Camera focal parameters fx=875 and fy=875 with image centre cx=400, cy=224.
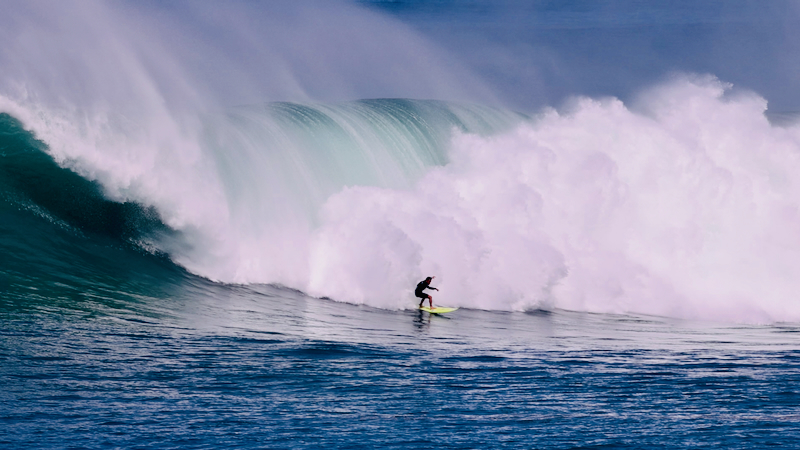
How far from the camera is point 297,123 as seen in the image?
19.8 m

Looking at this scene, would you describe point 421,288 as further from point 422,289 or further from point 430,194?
point 430,194

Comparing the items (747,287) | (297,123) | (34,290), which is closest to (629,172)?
(747,287)

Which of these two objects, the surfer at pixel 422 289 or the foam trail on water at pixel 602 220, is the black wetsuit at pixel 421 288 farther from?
the foam trail on water at pixel 602 220

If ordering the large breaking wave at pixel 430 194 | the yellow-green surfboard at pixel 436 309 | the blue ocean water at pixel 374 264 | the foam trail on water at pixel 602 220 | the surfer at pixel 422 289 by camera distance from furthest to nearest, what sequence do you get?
1. the foam trail on water at pixel 602 220
2. the large breaking wave at pixel 430 194
3. the surfer at pixel 422 289
4. the yellow-green surfboard at pixel 436 309
5. the blue ocean water at pixel 374 264

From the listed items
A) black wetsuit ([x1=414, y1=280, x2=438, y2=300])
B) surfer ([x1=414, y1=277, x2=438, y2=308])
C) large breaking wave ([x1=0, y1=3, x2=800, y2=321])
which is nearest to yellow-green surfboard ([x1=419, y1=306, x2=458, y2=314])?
surfer ([x1=414, y1=277, x2=438, y2=308])

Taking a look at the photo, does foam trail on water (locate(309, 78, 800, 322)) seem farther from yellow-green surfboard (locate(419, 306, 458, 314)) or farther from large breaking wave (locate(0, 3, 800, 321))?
yellow-green surfboard (locate(419, 306, 458, 314))

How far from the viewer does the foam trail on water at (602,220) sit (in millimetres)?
15023

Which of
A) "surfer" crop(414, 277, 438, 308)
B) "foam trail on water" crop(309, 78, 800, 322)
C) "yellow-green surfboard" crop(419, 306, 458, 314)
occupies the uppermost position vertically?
"foam trail on water" crop(309, 78, 800, 322)

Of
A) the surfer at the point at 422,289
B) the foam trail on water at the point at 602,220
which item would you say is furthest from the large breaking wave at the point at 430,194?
the surfer at the point at 422,289

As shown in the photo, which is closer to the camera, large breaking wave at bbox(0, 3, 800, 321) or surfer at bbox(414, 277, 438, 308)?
surfer at bbox(414, 277, 438, 308)

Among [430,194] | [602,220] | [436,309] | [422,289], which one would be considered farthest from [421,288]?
[602,220]

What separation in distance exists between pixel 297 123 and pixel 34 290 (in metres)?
9.49

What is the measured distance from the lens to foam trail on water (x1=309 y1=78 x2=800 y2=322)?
1502 centimetres

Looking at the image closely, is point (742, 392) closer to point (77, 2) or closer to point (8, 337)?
point (8, 337)
